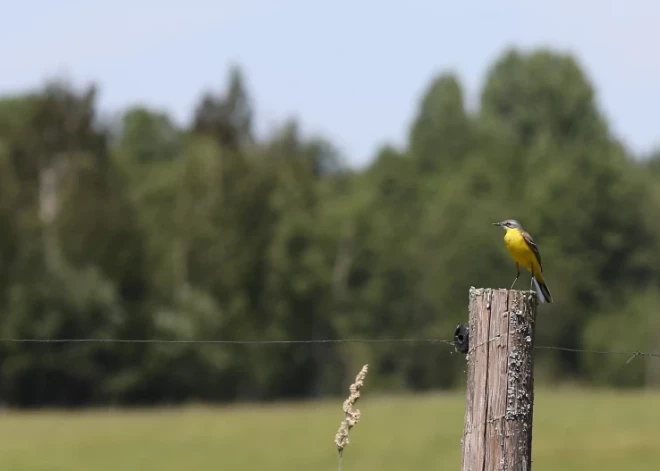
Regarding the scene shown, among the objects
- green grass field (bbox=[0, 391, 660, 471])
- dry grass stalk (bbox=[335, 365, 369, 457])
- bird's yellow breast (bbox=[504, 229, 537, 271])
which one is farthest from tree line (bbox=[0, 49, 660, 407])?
dry grass stalk (bbox=[335, 365, 369, 457])

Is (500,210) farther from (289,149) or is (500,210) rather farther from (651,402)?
(651,402)

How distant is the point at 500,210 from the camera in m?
78.3

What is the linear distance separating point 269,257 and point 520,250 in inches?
2551

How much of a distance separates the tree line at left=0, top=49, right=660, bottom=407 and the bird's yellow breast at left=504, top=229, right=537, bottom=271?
47.9 meters

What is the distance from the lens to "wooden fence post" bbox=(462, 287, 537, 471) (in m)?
5.49

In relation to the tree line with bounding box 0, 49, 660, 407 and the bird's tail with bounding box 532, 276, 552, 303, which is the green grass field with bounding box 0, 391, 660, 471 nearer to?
the tree line with bounding box 0, 49, 660, 407

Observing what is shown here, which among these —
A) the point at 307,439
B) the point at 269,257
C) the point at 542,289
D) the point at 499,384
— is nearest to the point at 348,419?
the point at 499,384

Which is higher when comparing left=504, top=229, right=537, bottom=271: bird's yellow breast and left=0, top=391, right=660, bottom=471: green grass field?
left=504, top=229, right=537, bottom=271: bird's yellow breast

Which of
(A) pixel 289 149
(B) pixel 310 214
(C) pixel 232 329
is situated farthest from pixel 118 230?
(A) pixel 289 149

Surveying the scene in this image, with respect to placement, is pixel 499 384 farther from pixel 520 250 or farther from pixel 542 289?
pixel 520 250

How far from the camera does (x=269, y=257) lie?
7412 cm

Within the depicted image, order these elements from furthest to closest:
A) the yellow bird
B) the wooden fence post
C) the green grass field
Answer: the green grass field, the yellow bird, the wooden fence post

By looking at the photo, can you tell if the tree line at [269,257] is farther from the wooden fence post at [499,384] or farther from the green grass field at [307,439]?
the wooden fence post at [499,384]

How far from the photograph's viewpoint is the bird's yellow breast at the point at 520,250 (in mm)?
9475
